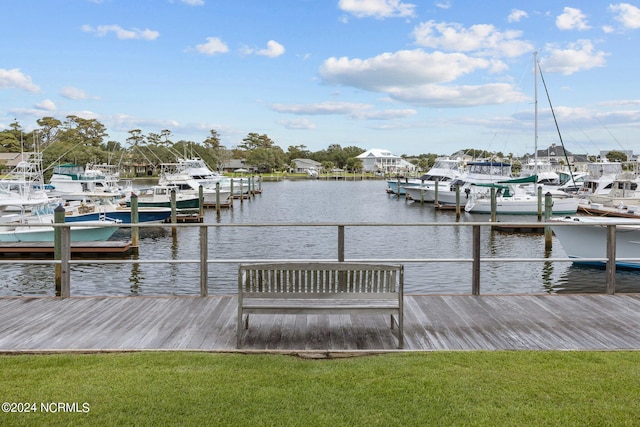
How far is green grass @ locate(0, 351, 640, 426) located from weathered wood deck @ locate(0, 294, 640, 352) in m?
0.47

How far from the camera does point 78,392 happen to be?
14.6ft

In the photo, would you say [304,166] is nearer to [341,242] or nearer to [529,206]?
[529,206]

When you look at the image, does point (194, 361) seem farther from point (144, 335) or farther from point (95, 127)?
point (95, 127)

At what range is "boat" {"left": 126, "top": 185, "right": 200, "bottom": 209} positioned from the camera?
3769 centimetres

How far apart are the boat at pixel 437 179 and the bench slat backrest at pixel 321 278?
1848 inches

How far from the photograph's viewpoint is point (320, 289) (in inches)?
228

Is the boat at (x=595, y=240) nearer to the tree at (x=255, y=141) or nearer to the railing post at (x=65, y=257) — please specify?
the railing post at (x=65, y=257)

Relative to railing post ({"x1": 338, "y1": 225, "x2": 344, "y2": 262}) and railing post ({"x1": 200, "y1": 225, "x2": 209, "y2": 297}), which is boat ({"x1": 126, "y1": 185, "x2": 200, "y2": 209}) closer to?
railing post ({"x1": 200, "y1": 225, "x2": 209, "y2": 297})

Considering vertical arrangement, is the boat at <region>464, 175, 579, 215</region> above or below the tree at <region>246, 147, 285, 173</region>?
below

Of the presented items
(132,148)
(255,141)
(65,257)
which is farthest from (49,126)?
(65,257)

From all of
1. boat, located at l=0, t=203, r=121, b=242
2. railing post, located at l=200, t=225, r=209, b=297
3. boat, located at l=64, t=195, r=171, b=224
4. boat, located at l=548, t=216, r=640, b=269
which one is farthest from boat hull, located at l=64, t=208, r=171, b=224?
boat, located at l=548, t=216, r=640, b=269

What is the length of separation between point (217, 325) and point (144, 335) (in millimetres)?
878

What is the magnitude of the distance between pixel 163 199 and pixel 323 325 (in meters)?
34.0

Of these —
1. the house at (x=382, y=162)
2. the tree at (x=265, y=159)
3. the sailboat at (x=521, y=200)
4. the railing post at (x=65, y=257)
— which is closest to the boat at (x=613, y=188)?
the sailboat at (x=521, y=200)
